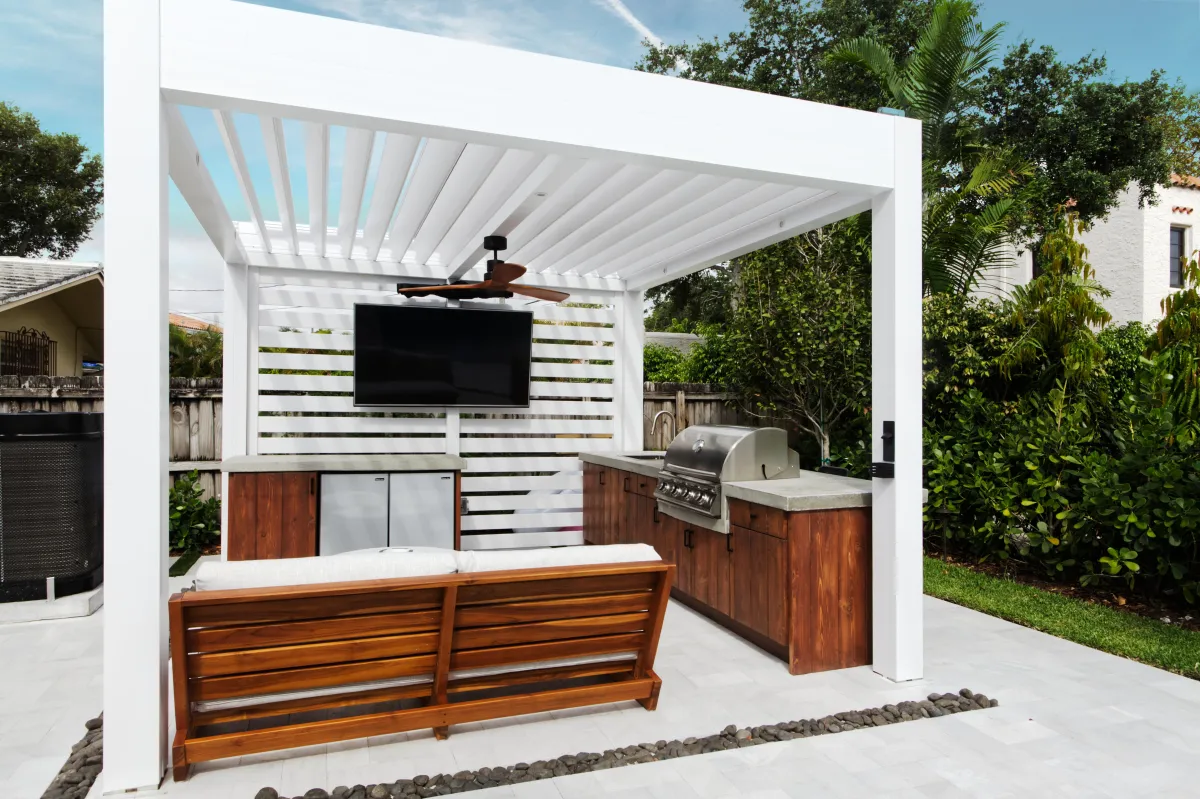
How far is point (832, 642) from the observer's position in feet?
12.6

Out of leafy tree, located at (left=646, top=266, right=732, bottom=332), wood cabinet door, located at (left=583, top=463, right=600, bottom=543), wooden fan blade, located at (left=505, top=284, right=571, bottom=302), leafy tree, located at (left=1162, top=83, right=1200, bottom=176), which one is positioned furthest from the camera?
leafy tree, located at (left=646, top=266, right=732, bottom=332)

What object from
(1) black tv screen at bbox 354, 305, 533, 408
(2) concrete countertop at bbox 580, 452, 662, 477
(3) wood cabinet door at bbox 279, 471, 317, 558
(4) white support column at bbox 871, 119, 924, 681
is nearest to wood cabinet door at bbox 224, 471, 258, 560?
(3) wood cabinet door at bbox 279, 471, 317, 558

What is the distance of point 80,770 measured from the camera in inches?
109

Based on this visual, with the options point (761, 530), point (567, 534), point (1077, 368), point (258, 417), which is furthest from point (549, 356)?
point (1077, 368)

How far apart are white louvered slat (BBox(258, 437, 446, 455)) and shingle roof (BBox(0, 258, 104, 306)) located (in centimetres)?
807

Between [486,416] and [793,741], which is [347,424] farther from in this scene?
[793,741]

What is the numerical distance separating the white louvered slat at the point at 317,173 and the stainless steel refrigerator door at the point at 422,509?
6.02ft

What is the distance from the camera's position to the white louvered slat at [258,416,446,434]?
21.1ft

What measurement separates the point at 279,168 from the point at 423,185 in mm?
735

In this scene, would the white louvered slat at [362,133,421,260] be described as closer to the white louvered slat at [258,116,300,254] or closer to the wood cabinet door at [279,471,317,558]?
the white louvered slat at [258,116,300,254]

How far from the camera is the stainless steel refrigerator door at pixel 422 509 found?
5.73 m

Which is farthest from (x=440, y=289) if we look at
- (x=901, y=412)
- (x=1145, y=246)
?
(x=1145, y=246)

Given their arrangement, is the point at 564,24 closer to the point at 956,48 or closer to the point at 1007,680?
the point at 956,48

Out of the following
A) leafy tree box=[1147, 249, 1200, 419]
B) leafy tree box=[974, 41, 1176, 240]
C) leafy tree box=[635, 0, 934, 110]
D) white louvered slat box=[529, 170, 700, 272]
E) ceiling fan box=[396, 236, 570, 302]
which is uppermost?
leafy tree box=[635, 0, 934, 110]
